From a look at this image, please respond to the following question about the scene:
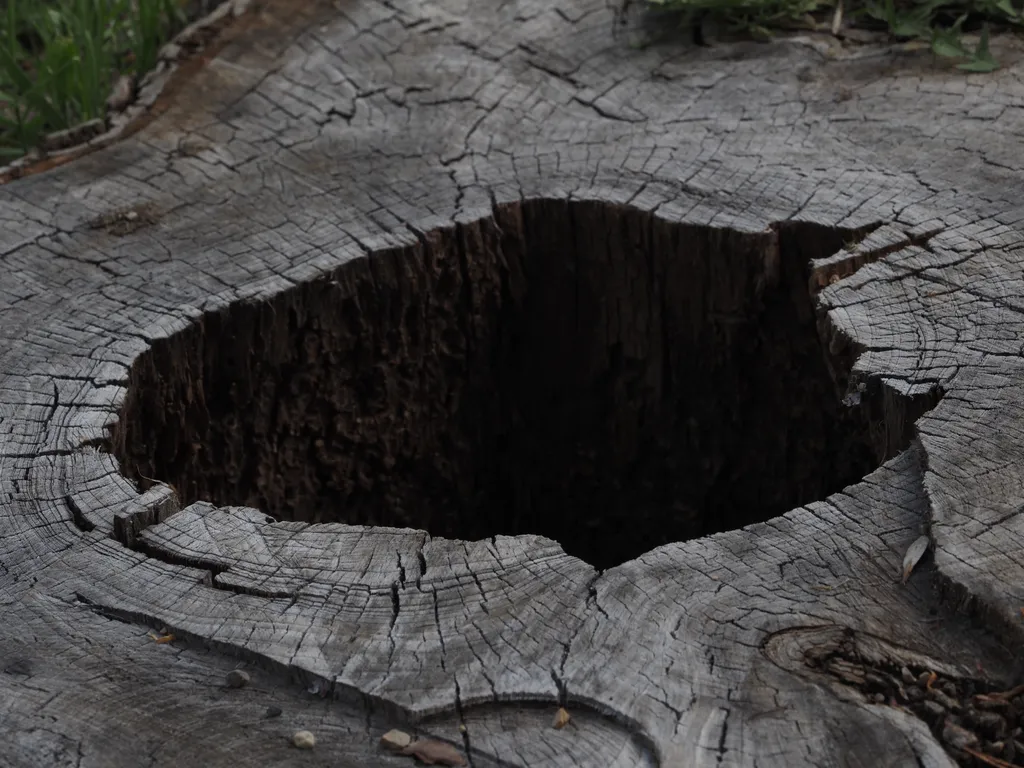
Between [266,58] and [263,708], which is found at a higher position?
[266,58]

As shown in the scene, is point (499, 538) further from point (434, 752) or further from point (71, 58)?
point (71, 58)

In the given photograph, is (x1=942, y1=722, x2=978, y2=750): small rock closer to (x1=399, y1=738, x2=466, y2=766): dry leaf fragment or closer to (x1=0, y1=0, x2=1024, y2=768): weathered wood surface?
(x1=0, y1=0, x2=1024, y2=768): weathered wood surface

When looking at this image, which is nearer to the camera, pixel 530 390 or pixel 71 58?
pixel 530 390

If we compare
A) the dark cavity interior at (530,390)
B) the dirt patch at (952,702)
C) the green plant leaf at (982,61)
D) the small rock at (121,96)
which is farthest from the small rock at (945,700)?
the small rock at (121,96)

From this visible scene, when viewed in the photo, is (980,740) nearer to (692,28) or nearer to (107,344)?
(107,344)

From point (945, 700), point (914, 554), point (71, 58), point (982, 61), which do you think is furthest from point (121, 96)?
point (945, 700)

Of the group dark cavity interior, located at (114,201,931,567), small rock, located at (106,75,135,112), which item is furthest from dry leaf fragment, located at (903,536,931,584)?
small rock, located at (106,75,135,112)

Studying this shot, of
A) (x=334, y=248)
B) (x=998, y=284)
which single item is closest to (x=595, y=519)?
(x=334, y=248)
